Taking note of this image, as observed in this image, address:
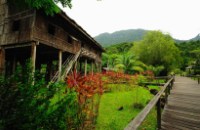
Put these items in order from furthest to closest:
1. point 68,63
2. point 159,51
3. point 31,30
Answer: point 159,51, point 68,63, point 31,30

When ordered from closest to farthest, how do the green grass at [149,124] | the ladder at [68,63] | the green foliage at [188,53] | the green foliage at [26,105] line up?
the green foliage at [26,105]
the green grass at [149,124]
the ladder at [68,63]
the green foliage at [188,53]

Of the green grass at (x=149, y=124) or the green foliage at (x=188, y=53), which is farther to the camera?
the green foliage at (x=188, y=53)

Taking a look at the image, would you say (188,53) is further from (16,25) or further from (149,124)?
(149,124)

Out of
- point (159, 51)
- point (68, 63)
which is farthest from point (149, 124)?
point (159, 51)

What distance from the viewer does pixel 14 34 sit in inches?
472

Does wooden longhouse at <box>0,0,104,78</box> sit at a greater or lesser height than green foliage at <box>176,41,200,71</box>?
lesser

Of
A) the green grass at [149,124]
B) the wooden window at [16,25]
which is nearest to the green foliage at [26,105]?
the green grass at [149,124]

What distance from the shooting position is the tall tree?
3291cm

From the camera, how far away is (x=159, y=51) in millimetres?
33031

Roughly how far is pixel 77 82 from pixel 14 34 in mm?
9990

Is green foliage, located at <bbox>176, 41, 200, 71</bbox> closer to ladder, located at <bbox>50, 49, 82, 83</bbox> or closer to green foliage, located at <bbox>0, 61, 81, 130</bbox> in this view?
ladder, located at <bbox>50, 49, 82, 83</bbox>

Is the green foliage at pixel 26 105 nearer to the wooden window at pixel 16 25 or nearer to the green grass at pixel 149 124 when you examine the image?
the green grass at pixel 149 124

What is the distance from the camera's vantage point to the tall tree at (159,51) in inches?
1296

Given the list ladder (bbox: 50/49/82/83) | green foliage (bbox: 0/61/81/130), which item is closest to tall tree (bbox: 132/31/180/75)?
ladder (bbox: 50/49/82/83)
